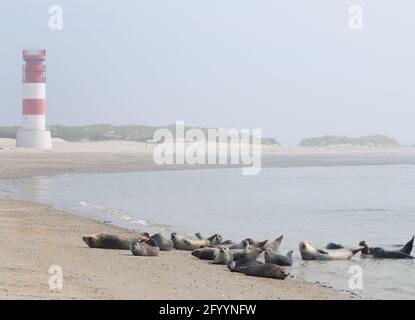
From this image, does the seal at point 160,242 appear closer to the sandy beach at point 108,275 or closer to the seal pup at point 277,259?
the sandy beach at point 108,275

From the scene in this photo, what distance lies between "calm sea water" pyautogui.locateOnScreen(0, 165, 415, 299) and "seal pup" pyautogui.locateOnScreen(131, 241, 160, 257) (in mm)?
2498

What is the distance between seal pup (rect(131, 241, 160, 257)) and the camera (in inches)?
540

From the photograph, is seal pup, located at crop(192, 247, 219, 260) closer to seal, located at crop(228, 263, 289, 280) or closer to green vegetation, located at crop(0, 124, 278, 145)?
seal, located at crop(228, 263, 289, 280)

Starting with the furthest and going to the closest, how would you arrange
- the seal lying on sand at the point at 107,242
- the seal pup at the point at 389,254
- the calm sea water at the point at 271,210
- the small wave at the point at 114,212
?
the small wave at the point at 114,212
the seal pup at the point at 389,254
the seal lying on sand at the point at 107,242
the calm sea water at the point at 271,210

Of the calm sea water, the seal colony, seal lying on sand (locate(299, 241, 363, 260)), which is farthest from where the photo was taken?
seal lying on sand (locate(299, 241, 363, 260))

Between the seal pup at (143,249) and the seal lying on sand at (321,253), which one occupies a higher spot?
the seal pup at (143,249)

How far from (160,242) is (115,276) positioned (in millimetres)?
4041

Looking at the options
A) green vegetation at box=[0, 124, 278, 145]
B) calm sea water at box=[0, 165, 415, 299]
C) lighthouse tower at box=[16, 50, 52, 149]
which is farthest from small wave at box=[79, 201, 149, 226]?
green vegetation at box=[0, 124, 278, 145]

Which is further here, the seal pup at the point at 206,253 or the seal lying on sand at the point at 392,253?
the seal lying on sand at the point at 392,253

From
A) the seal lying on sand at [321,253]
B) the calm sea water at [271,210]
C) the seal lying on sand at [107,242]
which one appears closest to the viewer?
the calm sea water at [271,210]

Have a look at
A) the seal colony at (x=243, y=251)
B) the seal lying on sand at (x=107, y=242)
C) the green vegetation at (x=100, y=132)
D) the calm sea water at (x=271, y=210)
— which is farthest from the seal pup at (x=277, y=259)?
the green vegetation at (x=100, y=132)

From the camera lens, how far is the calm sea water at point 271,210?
14031mm

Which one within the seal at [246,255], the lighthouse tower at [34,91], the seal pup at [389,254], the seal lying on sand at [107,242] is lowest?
the seal pup at [389,254]
